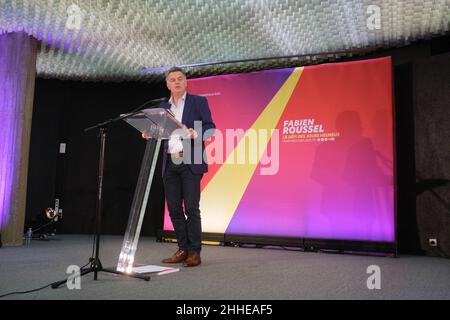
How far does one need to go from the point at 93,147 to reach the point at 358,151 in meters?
4.71

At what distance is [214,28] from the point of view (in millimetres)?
5020

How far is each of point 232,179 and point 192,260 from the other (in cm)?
217

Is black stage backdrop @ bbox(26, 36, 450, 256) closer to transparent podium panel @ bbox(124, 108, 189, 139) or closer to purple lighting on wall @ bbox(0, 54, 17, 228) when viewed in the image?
purple lighting on wall @ bbox(0, 54, 17, 228)

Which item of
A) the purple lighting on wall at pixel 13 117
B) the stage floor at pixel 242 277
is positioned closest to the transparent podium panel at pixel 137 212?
the stage floor at pixel 242 277

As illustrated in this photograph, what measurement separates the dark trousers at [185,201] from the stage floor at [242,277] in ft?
0.93

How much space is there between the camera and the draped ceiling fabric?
447 cm

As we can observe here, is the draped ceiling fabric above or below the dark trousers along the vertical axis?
above

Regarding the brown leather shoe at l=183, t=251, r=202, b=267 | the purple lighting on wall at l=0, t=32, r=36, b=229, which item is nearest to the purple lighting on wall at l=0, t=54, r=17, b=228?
the purple lighting on wall at l=0, t=32, r=36, b=229

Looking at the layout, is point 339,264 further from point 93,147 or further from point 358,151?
point 93,147

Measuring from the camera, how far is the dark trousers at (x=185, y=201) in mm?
3418

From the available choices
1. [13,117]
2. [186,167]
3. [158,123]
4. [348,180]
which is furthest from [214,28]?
[13,117]

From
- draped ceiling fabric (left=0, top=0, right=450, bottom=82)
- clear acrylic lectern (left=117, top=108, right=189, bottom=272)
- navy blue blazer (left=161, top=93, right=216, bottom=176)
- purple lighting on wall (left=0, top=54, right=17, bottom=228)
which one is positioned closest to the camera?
clear acrylic lectern (left=117, top=108, right=189, bottom=272)

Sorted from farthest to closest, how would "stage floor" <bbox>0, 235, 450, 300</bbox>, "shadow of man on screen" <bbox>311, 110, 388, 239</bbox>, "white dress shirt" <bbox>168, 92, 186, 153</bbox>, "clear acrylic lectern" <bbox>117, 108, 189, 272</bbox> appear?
"shadow of man on screen" <bbox>311, 110, 388, 239</bbox>, "white dress shirt" <bbox>168, 92, 186, 153</bbox>, "clear acrylic lectern" <bbox>117, 108, 189, 272</bbox>, "stage floor" <bbox>0, 235, 450, 300</bbox>

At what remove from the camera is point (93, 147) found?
7.12 metres
